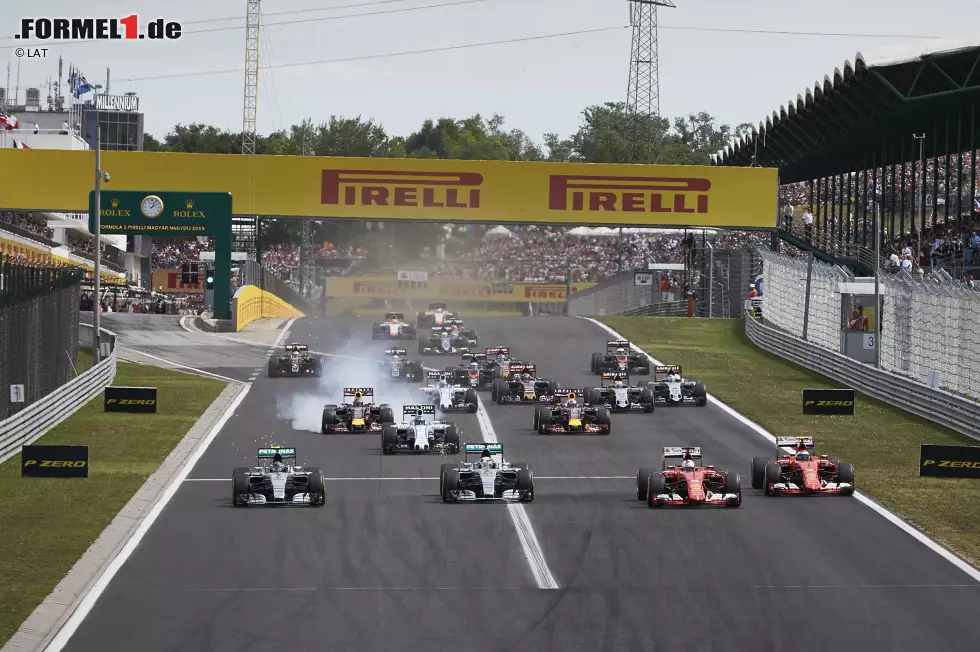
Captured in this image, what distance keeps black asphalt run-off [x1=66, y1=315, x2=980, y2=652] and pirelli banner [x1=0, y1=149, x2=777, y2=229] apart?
3670 cm

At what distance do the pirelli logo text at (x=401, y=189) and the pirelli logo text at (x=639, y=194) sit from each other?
432 cm

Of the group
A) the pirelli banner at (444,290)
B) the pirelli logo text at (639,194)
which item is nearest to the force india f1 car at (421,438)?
the pirelli logo text at (639,194)

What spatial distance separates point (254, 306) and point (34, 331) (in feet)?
98.6

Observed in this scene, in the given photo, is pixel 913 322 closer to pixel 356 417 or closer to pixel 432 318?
pixel 356 417

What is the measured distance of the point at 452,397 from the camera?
35.0m

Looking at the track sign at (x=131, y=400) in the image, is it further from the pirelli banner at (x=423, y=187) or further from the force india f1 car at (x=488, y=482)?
the pirelli banner at (x=423, y=187)

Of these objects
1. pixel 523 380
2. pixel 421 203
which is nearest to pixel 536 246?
pixel 421 203

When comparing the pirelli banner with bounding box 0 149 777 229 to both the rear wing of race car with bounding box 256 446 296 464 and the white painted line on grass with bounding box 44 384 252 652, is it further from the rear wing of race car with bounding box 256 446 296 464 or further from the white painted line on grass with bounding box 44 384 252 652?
the rear wing of race car with bounding box 256 446 296 464

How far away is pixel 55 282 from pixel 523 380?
1162 centimetres

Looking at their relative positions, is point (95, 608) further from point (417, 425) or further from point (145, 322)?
point (145, 322)

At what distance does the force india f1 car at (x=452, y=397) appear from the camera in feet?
114

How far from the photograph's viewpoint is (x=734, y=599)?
1688 cm

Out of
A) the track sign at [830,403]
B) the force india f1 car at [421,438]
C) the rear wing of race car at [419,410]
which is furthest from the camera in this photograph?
the track sign at [830,403]

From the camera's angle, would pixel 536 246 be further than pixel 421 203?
Yes
